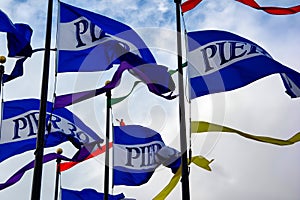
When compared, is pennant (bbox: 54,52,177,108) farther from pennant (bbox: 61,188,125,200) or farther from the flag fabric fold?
pennant (bbox: 61,188,125,200)

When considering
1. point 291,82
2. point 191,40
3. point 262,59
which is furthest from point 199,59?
point 291,82

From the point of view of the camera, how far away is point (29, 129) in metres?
14.5

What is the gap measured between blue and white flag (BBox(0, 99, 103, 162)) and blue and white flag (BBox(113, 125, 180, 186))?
1336mm

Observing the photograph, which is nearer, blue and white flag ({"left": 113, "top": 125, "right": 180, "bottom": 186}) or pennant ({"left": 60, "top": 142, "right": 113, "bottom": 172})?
pennant ({"left": 60, "top": 142, "right": 113, "bottom": 172})

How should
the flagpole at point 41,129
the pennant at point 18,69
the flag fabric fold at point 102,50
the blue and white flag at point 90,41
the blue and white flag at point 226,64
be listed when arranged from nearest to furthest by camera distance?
the flagpole at point 41,129
the blue and white flag at point 226,64
the blue and white flag at point 90,41
the flag fabric fold at point 102,50
the pennant at point 18,69

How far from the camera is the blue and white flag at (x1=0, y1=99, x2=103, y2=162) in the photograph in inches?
562

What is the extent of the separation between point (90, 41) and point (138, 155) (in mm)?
5556

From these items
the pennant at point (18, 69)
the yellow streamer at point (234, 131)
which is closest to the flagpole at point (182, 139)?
the yellow streamer at point (234, 131)

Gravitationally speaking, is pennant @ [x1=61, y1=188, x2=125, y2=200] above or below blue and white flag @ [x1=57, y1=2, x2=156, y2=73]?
below

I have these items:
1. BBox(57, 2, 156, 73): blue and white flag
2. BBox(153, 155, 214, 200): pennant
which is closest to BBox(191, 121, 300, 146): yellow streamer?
BBox(153, 155, 214, 200): pennant

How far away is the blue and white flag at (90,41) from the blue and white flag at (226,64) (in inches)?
74.5

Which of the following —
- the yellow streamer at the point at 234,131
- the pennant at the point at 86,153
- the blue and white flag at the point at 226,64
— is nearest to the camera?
the blue and white flag at the point at 226,64

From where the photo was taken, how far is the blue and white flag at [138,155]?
16000mm

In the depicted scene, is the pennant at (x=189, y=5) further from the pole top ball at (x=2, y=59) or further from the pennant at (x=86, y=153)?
the pennant at (x=86, y=153)
